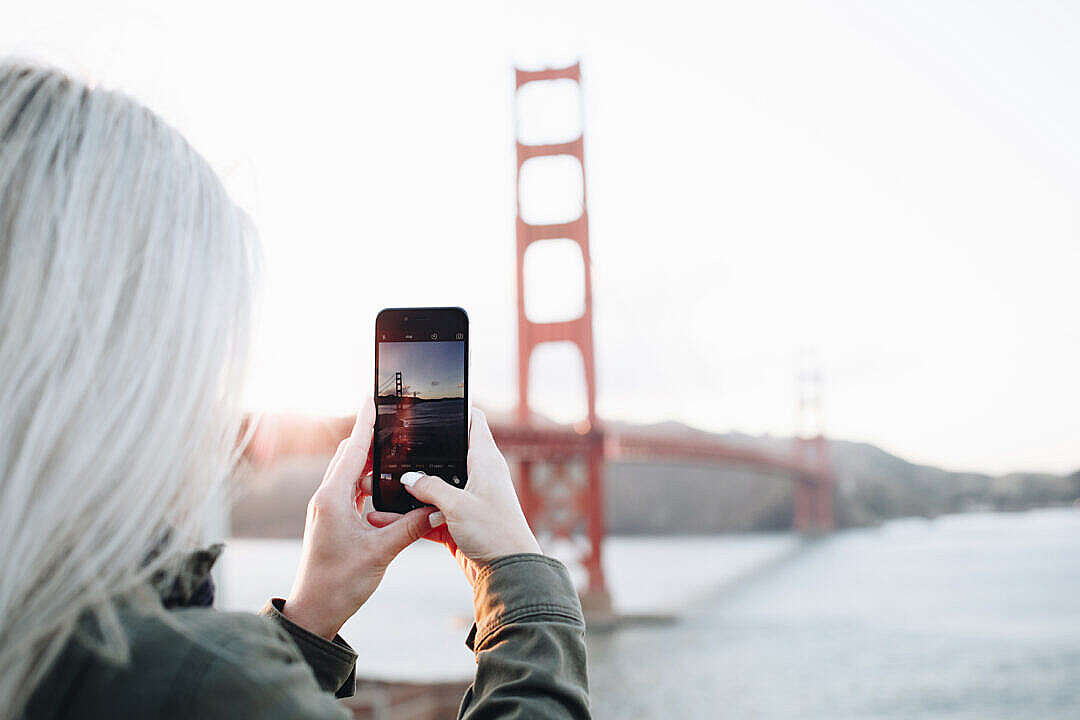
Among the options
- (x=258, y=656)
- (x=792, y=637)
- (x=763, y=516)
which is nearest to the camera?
(x=258, y=656)

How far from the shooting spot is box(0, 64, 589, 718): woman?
0.41 metres

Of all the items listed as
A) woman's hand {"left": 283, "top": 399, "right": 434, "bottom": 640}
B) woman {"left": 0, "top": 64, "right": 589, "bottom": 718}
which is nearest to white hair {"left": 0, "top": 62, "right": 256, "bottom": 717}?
woman {"left": 0, "top": 64, "right": 589, "bottom": 718}

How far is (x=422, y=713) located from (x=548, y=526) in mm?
6014

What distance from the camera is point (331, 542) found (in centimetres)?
69

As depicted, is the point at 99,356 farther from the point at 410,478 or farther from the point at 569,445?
the point at 569,445

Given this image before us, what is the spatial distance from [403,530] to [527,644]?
17 centimetres

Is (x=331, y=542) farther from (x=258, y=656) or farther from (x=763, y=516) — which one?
(x=763, y=516)

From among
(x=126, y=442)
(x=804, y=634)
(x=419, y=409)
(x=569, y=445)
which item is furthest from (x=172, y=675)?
(x=804, y=634)

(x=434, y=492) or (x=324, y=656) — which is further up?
(x=434, y=492)

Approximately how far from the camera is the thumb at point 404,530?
2.26ft

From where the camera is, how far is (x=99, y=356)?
449mm

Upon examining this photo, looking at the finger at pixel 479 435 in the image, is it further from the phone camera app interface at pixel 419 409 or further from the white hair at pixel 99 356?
the white hair at pixel 99 356

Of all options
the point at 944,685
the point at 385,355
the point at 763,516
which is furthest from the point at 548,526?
the point at 763,516

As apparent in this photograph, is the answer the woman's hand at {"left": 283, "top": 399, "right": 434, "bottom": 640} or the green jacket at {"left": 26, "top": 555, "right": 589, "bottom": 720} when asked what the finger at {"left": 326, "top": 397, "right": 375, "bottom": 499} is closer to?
the woman's hand at {"left": 283, "top": 399, "right": 434, "bottom": 640}
